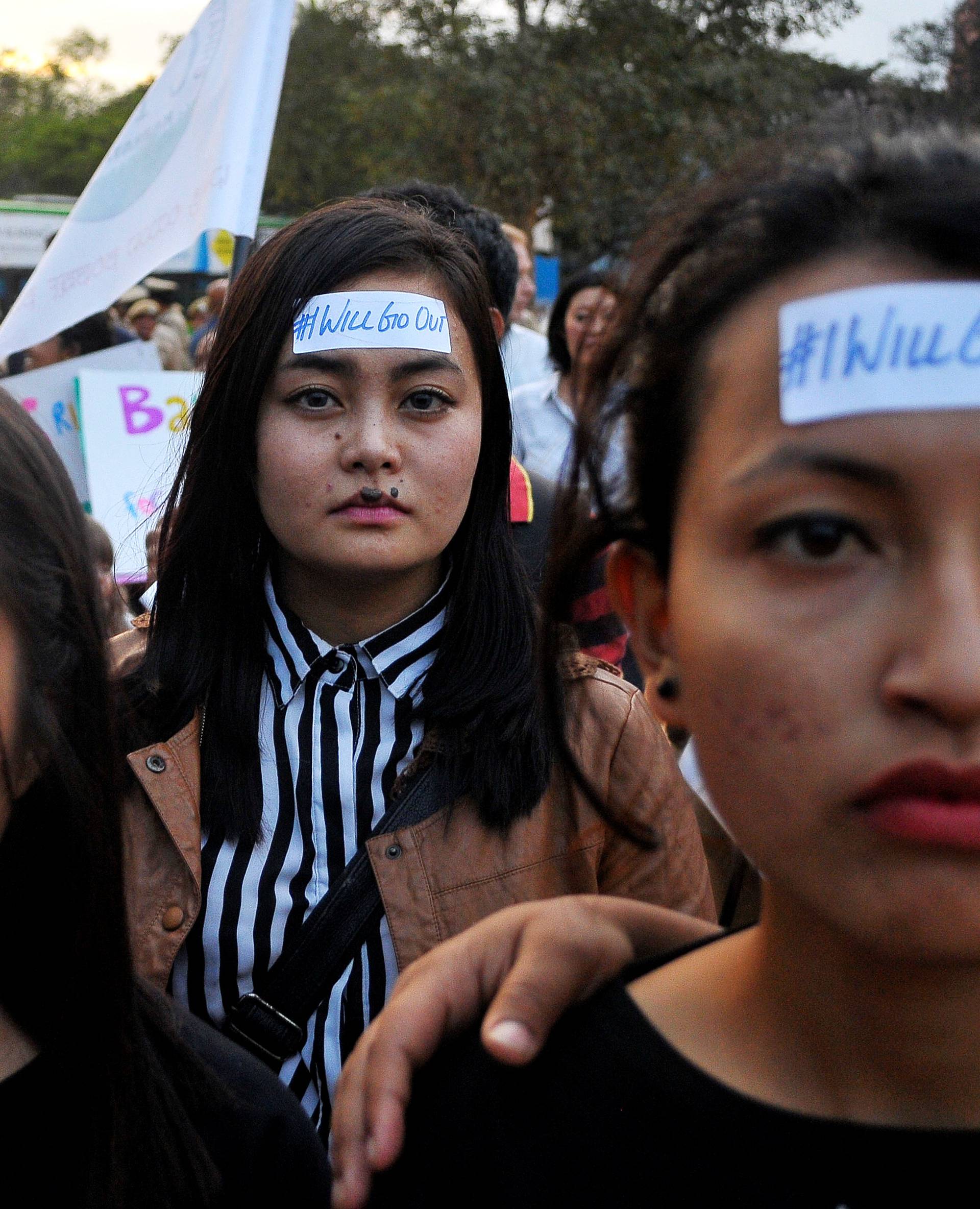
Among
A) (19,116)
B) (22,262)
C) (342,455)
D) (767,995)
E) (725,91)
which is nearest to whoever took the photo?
(767,995)

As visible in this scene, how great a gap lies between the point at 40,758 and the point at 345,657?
76cm

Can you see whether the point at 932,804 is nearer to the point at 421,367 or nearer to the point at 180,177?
the point at 421,367

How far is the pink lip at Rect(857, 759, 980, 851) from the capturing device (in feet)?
3.05

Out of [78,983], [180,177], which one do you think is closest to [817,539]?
[78,983]

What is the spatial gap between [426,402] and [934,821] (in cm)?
144

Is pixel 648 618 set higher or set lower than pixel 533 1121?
higher

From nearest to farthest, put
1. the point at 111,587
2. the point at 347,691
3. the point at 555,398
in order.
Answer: the point at 347,691 < the point at 111,587 < the point at 555,398

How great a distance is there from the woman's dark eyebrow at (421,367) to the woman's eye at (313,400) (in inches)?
4.2

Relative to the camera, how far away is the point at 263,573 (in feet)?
7.58

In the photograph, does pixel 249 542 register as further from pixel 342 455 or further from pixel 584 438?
pixel 584 438

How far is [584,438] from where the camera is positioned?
1.38 m

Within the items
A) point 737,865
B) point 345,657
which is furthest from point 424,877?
point 737,865

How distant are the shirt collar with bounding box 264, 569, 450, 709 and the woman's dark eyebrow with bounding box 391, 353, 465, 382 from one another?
1.24 feet

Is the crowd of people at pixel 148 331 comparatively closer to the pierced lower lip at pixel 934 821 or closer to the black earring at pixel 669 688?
the black earring at pixel 669 688
